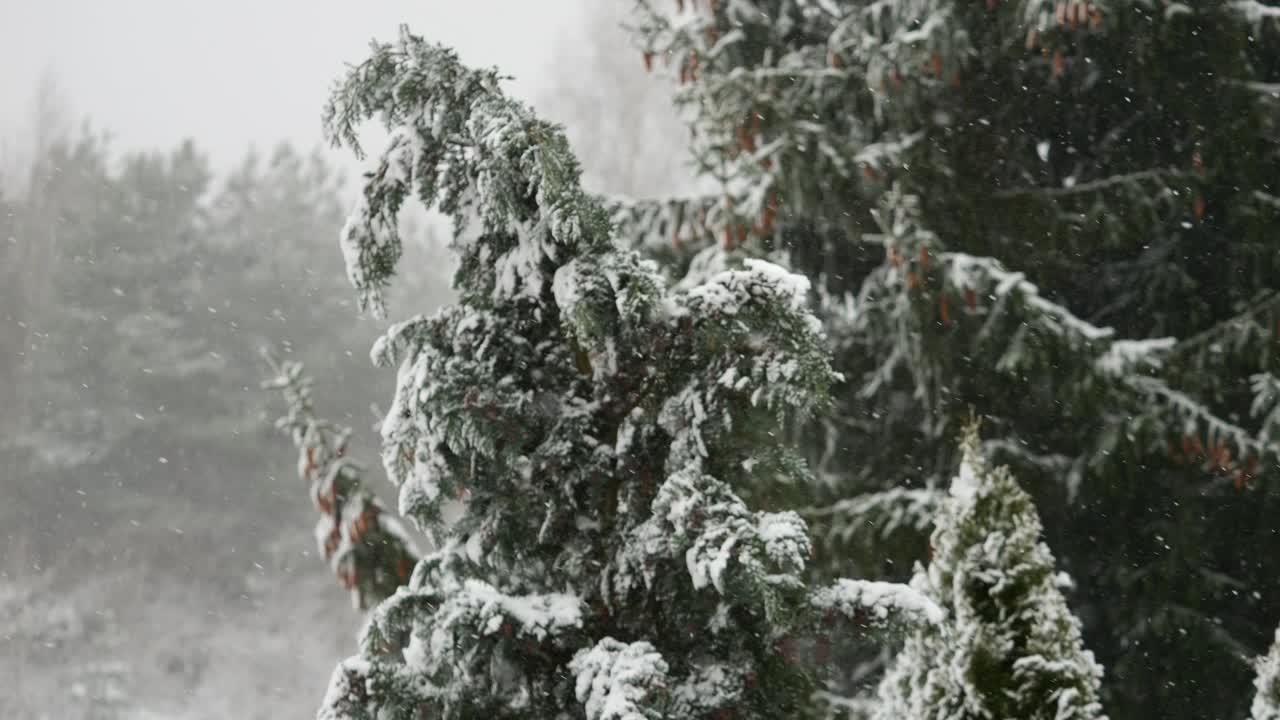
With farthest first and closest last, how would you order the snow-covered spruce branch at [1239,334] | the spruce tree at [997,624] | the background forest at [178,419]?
1. the background forest at [178,419]
2. the snow-covered spruce branch at [1239,334]
3. the spruce tree at [997,624]

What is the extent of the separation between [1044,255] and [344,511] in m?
4.80

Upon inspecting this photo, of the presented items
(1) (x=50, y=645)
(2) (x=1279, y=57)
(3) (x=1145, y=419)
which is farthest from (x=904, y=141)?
(1) (x=50, y=645)

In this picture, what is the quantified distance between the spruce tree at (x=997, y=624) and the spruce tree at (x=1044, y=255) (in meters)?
2.70

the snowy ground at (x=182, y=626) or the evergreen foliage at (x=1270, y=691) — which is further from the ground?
the snowy ground at (x=182, y=626)

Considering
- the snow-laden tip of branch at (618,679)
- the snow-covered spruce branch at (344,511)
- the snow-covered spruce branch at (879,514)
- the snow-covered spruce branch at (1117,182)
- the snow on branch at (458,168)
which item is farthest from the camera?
the snow-covered spruce branch at (1117,182)

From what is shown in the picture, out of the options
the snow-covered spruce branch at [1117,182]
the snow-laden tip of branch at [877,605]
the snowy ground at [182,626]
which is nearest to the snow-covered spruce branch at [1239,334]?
the snow-covered spruce branch at [1117,182]

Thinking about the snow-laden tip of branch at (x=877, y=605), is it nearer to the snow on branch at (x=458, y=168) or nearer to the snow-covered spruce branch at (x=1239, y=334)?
the snow on branch at (x=458, y=168)

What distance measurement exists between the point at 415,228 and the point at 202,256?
4.43 m

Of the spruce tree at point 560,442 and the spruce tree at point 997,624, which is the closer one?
the spruce tree at point 560,442

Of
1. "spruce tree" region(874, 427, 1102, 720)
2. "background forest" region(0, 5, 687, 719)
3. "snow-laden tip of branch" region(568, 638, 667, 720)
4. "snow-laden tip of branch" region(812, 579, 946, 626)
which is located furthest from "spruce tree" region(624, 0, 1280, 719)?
"background forest" region(0, 5, 687, 719)

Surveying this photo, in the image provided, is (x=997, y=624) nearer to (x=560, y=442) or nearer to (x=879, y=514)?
(x=560, y=442)

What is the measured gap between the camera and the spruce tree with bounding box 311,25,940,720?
2967 millimetres

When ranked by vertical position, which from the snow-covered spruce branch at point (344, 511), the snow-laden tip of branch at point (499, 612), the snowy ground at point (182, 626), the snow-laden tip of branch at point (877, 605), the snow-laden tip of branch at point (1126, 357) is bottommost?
the snow-laden tip of branch at point (877, 605)

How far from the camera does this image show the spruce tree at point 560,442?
2.97m
